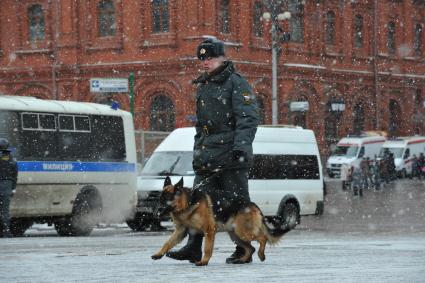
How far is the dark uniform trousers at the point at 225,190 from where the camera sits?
10156 millimetres

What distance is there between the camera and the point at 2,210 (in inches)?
811

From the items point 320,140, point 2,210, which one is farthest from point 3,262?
point 320,140

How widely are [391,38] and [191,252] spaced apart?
200 feet

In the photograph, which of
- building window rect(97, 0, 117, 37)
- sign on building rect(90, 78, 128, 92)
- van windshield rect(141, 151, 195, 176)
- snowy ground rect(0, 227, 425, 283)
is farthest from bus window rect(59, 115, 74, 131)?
building window rect(97, 0, 117, 37)

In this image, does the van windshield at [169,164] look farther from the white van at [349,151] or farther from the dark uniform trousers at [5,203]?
the white van at [349,151]

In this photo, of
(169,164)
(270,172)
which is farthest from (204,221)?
(270,172)

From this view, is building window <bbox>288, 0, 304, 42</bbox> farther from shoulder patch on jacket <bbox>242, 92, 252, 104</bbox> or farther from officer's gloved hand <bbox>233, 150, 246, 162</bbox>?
officer's gloved hand <bbox>233, 150, 246, 162</bbox>

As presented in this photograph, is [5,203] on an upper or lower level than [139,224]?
upper

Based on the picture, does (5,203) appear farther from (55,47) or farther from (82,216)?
(55,47)

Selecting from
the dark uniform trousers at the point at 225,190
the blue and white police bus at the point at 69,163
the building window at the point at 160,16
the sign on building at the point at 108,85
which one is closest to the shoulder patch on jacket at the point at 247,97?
the dark uniform trousers at the point at 225,190

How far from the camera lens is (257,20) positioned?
59188 millimetres

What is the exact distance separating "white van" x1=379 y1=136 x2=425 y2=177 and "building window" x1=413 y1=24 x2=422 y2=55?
7338 millimetres

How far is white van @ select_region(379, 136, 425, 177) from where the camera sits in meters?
64.7

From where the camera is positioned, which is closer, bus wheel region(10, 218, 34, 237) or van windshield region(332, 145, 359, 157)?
bus wheel region(10, 218, 34, 237)
